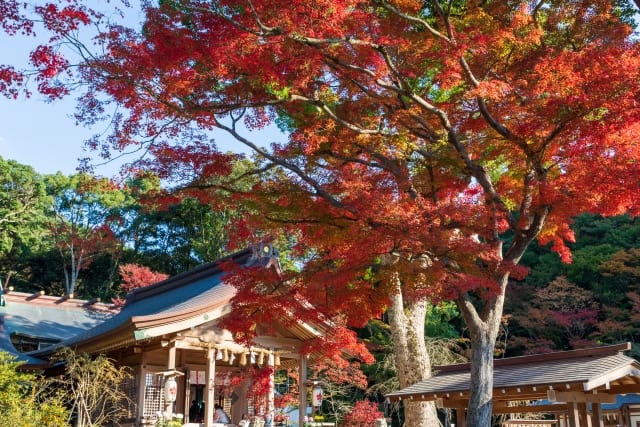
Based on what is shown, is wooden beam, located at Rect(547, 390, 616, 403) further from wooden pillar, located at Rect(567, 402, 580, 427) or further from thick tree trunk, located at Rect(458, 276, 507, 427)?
thick tree trunk, located at Rect(458, 276, 507, 427)

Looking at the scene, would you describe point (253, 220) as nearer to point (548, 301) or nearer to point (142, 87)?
point (142, 87)

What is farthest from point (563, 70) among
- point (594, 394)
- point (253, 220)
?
point (594, 394)

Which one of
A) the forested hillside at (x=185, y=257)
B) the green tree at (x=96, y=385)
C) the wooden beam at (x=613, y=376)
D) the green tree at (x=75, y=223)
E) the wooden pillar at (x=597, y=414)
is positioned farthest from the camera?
the green tree at (x=75, y=223)

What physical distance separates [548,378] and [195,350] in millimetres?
7227

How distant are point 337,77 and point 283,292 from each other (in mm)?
3610

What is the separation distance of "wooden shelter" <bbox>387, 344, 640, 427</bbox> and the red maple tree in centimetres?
201

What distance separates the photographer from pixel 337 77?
934 centimetres

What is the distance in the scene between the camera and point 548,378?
9.89 m

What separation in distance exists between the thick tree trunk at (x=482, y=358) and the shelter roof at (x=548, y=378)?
6.35ft

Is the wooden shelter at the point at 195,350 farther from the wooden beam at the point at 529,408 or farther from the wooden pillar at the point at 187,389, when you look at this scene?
the wooden beam at the point at 529,408

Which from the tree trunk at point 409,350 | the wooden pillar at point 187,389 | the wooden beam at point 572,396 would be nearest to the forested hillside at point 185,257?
the tree trunk at point 409,350

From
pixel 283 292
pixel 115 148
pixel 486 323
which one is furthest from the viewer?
pixel 283 292

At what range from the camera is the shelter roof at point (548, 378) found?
31.4 feet

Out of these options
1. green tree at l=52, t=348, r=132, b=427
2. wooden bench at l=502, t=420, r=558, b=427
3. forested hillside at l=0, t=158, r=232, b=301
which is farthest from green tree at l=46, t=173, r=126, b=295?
wooden bench at l=502, t=420, r=558, b=427
